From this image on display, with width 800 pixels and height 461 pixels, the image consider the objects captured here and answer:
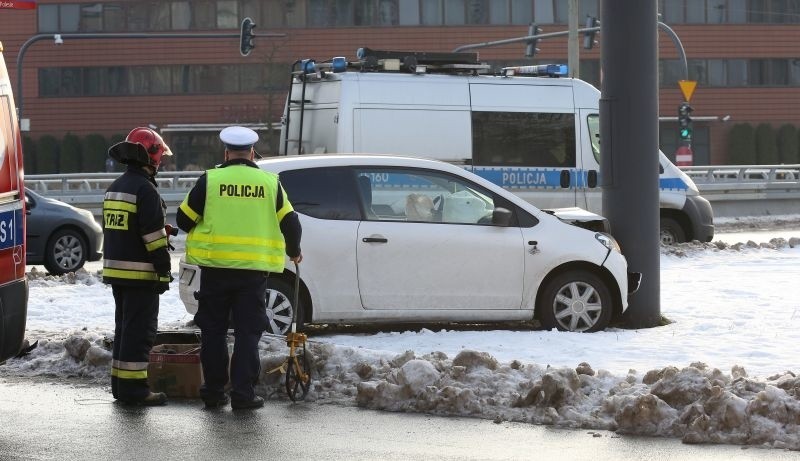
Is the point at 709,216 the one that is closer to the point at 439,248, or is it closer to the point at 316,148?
the point at 316,148

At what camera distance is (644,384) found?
8.25 meters

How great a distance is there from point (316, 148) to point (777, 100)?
176 ft

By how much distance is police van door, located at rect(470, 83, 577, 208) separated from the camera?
1802 cm

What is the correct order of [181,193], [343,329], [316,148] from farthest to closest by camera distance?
[181,193]
[316,148]
[343,329]

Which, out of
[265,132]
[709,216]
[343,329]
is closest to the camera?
[343,329]

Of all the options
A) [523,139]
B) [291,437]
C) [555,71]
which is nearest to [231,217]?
[291,437]

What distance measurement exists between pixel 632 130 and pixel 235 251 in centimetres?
472

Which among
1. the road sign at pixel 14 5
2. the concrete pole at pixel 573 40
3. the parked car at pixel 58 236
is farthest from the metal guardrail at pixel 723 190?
the road sign at pixel 14 5

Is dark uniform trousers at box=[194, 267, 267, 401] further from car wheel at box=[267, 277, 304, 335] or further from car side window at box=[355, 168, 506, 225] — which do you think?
car side window at box=[355, 168, 506, 225]

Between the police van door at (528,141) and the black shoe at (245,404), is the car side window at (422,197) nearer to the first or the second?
the black shoe at (245,404)

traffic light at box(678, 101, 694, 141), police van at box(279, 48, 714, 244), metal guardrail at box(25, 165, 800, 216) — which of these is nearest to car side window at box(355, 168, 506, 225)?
police van at box(279, 48, 714, 244)

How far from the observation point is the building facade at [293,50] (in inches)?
2611

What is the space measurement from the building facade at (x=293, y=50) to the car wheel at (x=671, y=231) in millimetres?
46359

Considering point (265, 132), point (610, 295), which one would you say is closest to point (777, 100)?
point (265, 132)
